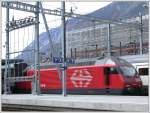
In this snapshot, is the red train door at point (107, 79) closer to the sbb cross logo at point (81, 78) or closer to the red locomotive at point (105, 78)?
the red locomotive at point (105, 78)

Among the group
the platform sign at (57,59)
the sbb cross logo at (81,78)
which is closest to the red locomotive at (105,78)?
the sbb cross logo at (81,78)

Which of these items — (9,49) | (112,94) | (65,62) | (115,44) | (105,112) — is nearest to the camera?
(105,112)

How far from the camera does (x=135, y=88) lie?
2548 cm

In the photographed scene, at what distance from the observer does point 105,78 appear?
25984 millimetres

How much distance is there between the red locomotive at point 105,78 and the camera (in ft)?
83.3

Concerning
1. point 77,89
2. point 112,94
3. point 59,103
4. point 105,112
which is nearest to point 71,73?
point 77,89

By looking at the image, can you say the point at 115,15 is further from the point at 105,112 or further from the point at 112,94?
the point at 105,112

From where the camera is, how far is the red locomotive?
83.3 feet

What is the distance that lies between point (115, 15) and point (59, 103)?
24546 millimetres

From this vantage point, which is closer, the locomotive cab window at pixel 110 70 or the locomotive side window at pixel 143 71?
the locomotive cab window at pixel 110 70

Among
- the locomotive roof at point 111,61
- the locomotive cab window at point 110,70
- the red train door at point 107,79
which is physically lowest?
the red train door at point 107,79

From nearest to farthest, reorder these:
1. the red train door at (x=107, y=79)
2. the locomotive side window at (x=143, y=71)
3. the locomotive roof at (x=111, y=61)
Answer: the red train door at (x=107, y=79)
the locomotive roof at (x=111, y=61)
the locomotive side window at (x=143, y=71)

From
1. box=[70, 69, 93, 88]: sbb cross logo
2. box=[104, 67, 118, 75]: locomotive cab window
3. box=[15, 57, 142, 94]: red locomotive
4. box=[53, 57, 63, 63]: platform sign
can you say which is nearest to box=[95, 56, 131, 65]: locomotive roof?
box=[15, 57, 142, 94]: red locomotive

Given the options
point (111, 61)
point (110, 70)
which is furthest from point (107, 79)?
point (111, 61)
